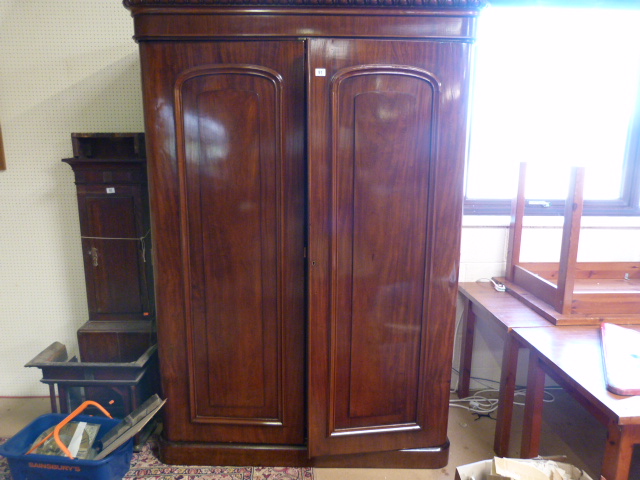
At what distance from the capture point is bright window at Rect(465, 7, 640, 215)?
7.81 ft

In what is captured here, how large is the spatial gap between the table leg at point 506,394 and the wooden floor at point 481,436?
0.29 feet

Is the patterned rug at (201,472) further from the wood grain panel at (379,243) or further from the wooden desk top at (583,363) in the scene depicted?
the wooden desk top at (583,363)

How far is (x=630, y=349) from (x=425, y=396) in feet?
2.57

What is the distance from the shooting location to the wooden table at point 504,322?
1854mm

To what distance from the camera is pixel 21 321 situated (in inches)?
95.3

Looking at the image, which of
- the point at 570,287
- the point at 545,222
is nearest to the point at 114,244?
the point at 570,287

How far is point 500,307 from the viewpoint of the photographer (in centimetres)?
203

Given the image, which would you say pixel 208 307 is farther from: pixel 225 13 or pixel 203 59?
pixel 225 13

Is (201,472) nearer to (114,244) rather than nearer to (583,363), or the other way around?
(114,244)

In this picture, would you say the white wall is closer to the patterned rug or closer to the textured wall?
the textured wall

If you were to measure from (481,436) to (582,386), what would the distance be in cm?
98

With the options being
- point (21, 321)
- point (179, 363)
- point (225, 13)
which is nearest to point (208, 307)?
point (179, 363)

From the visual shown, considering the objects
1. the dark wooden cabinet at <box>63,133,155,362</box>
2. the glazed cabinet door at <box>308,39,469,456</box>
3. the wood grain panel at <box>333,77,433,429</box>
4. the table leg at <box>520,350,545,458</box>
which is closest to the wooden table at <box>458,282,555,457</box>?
the table leg at <box>520,350,545,458</box>

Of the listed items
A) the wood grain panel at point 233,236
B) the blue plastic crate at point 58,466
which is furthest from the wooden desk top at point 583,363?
the blue plastic crate at point 58,466
